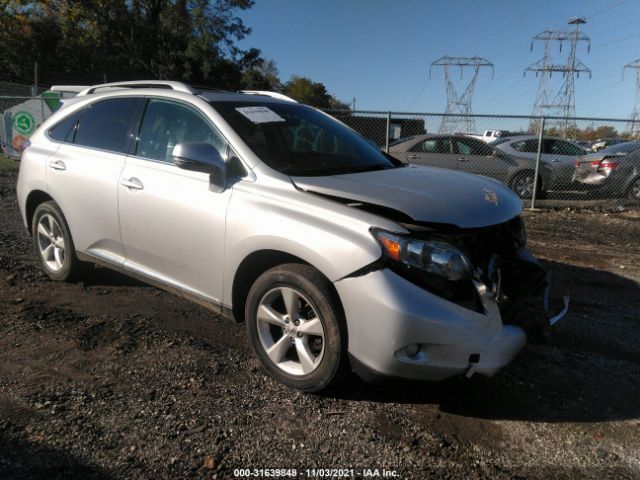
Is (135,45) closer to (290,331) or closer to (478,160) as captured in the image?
(478,160)

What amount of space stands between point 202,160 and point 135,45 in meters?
35.5

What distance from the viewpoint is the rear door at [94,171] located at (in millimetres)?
4113

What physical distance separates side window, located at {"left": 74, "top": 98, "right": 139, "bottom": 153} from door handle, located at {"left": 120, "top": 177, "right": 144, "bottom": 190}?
334mm

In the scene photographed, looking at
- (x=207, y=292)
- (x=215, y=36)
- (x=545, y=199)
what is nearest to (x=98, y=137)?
(x=207, y=292)

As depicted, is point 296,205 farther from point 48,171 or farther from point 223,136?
point 48,171

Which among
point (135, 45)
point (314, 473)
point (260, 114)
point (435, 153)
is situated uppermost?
point (135, 45)

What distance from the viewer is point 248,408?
2975mm

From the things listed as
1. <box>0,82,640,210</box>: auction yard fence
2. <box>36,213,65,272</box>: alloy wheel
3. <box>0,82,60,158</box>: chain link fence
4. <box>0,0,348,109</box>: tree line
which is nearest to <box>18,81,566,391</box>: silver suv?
<box>36,213,65,272</box>: alloy wheel

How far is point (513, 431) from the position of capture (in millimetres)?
2844

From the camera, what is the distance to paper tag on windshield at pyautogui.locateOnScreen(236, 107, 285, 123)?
148 inches

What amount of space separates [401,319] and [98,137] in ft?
10.3

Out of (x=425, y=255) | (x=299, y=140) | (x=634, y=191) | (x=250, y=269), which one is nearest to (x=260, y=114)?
(x=299, y=140)

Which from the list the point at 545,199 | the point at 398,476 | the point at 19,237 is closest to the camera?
the point at 398,476

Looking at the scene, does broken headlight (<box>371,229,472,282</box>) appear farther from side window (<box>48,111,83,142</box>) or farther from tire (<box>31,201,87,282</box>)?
side window (<box>48,111,83,142</box>)
